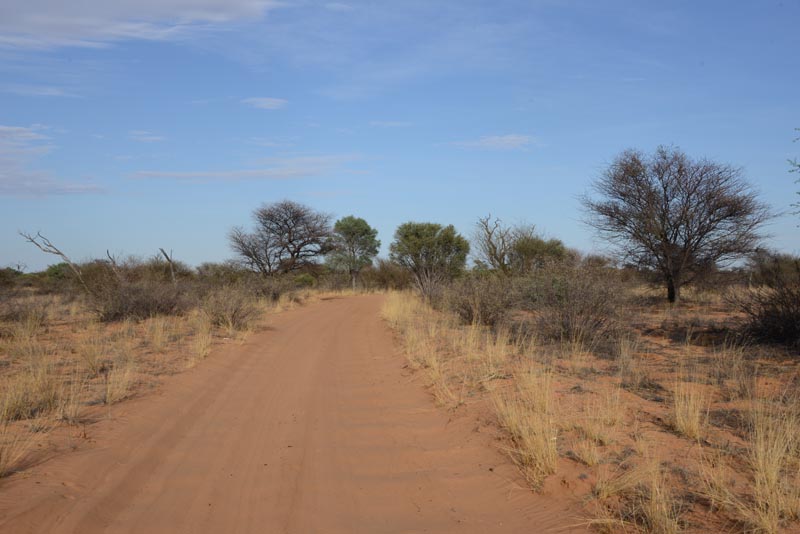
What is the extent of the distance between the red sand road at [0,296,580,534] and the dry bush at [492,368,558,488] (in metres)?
0.19

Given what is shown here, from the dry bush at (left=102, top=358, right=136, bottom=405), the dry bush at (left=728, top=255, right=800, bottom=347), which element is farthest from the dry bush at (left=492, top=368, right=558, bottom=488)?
the dry bush at (left=728, top=255, right=800, bottom=347)

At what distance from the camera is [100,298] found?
56.6ft

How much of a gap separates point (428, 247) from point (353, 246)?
14.3 m

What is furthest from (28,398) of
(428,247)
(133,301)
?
(428,247)

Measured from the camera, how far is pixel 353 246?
50.5 m

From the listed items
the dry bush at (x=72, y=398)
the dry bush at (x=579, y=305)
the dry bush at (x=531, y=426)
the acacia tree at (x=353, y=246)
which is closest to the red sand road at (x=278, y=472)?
the dry bush at (x=531, y=426)

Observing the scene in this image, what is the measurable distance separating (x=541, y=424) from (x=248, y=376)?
6.22 meters

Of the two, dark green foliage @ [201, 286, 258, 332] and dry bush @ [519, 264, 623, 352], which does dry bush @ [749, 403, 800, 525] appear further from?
dark green foliage @ [201, 286, 258, 332]

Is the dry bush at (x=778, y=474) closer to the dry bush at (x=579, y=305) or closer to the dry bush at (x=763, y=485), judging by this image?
the dry bush at (x=763, y=485)

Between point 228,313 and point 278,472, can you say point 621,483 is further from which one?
point 228,313

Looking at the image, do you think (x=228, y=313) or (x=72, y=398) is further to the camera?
(x=228, y=313)

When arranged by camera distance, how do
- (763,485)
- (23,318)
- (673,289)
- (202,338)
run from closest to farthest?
(763,485) < (202,338) < (23,318) < (673,289)

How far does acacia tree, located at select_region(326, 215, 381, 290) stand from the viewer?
4991 centimetres

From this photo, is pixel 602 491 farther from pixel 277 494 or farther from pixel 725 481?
pixel 277 494
